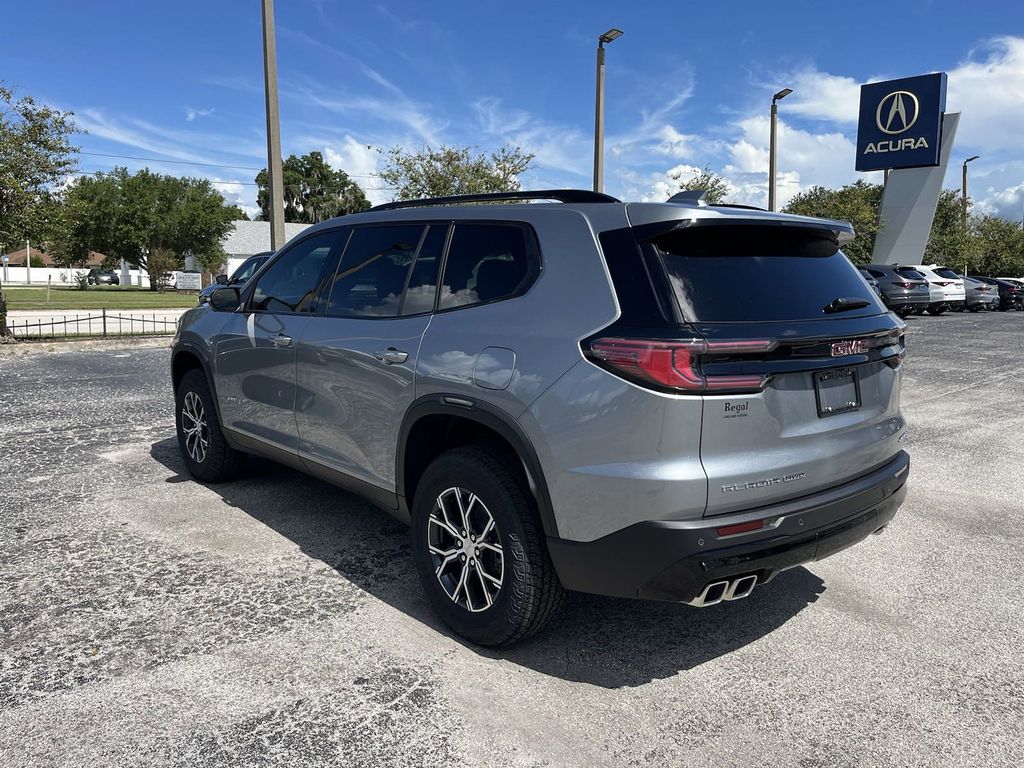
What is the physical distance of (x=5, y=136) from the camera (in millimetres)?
13984

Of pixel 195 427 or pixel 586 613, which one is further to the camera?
pixel 195 427

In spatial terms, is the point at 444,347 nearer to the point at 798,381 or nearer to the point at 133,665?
the point at 798,381

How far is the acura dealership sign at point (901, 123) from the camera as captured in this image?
36.3m

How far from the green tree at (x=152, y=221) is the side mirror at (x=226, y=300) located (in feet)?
177

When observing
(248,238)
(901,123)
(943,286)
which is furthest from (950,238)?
(248,238)

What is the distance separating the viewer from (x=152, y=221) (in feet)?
177

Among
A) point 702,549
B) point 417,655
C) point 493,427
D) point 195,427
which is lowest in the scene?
point 417,655

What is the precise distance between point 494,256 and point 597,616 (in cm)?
169

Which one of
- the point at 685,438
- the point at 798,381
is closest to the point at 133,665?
the point at 685,438

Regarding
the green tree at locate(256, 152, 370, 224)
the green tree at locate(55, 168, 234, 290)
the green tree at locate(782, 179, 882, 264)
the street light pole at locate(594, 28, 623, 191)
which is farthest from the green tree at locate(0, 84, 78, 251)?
the green tree at locate(256, 152, 370, 224)

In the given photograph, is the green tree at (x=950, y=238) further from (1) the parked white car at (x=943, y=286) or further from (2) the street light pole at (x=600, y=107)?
(2) the street light pole at (x=600, y=107)

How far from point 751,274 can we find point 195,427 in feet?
13.7

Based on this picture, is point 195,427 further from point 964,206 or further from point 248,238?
point 248,238

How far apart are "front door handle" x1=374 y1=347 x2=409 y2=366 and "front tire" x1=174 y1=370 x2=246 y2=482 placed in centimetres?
213
